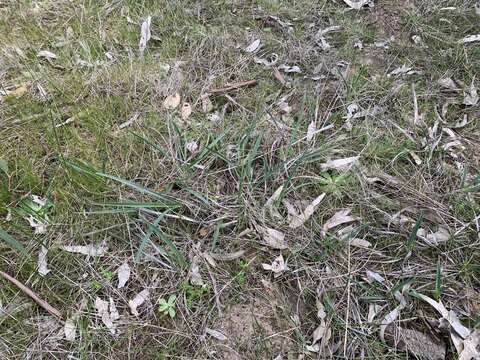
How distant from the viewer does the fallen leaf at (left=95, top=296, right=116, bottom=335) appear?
5.05 feet

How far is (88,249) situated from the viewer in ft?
5.63

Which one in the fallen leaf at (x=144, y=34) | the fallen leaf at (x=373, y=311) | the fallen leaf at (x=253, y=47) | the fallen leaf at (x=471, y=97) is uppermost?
the fallen leaf at (x=144, y=34)

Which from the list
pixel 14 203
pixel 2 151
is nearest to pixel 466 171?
pixel 14 203

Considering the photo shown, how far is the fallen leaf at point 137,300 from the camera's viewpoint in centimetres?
159

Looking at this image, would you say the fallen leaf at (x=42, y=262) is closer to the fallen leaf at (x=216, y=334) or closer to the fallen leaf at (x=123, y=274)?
the fallen leaf at (x=123, y=274)

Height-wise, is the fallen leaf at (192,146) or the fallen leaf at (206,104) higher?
the fallen leaf at (206,104)

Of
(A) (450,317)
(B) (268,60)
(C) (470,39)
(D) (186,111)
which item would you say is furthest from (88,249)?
(C) (470,39)

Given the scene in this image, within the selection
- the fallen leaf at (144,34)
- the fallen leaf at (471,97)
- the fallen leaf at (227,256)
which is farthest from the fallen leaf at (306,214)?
the fallen leaf at (144,34)

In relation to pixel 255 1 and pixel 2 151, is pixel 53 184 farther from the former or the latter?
pixel 255 1

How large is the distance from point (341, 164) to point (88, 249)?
1.24 m

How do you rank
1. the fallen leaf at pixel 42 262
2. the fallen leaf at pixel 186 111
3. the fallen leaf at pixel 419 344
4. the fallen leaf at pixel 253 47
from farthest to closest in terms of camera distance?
the fallen leaf at pixel 253 47, the fallen leaf at pixel 186 111, the fallen leaf at pixel 42 262, the fallen leaf at pixel 419 344

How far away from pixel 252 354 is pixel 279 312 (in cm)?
19

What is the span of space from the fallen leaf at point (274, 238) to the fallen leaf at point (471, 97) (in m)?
1.41

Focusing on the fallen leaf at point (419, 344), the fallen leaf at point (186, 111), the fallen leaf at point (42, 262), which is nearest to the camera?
the fallen leaf at point (419, 344)
